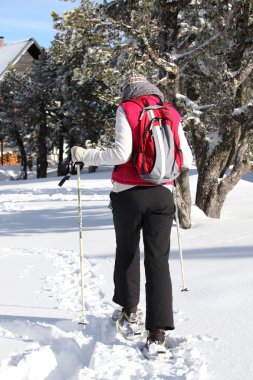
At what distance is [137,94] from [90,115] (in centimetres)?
2911

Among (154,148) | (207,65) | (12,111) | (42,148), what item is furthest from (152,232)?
(12,111)

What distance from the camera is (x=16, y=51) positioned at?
154ft

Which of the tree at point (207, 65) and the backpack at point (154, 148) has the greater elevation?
the tree at point (207, 65)

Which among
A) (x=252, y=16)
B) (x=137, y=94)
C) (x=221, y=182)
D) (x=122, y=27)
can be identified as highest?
(x=252, y=16)

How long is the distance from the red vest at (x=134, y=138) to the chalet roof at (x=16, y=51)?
4263 cm

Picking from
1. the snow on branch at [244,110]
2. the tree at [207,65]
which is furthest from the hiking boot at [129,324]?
the snow on branch at [244,110]

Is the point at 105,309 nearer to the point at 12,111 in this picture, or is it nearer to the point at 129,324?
the point at 129,324

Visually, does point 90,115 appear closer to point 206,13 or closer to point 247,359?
point 206,13

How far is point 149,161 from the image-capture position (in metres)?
3.54

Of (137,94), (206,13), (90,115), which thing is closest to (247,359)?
(137,94)

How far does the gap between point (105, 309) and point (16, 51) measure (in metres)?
45.7

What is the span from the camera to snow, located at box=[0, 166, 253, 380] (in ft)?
10.7

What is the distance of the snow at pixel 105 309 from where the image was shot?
3273mm

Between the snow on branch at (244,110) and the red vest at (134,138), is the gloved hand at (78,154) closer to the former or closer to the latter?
the red vest at (134,138)
